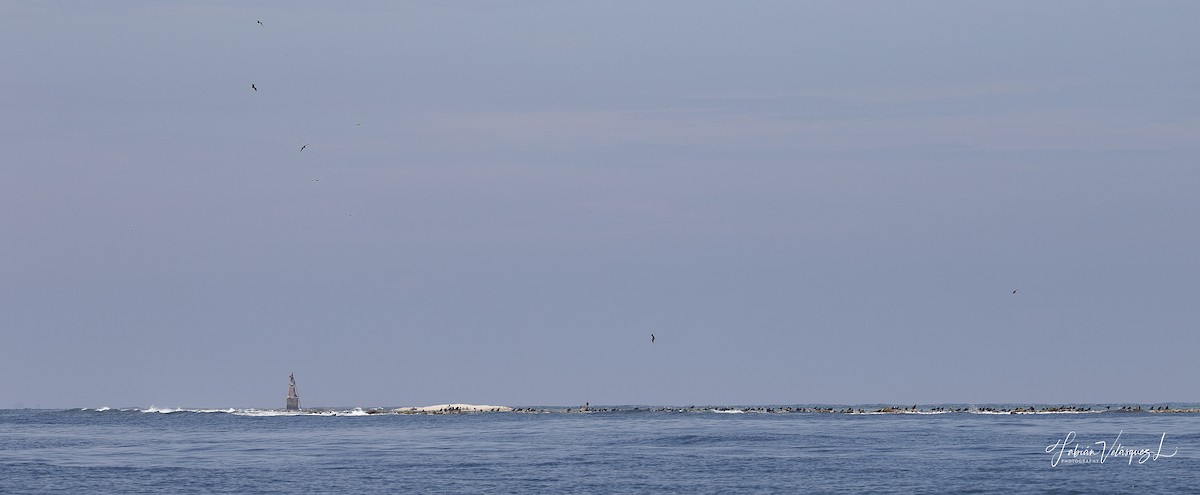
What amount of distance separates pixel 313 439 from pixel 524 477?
150 ft

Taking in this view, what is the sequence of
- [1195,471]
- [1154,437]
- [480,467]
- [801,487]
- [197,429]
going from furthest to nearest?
[197,429] → [1154,437] → [480,467] → [1195,471] → [801,487]

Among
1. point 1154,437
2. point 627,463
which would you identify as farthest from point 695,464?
point 1154,437

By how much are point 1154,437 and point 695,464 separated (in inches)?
1612

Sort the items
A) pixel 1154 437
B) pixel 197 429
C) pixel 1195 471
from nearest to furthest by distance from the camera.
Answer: pixel 1195 471
pixel 1154 437
pixel 197 429

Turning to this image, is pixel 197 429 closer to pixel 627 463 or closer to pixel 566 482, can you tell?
pixel 627 463

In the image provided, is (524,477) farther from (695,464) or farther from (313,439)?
(313,439)

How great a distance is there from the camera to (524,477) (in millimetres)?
69875

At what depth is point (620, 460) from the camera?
8112cm

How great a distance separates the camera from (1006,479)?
65.4 m

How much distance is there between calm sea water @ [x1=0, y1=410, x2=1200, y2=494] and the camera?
65000 mm

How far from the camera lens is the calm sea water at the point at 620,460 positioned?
213ft

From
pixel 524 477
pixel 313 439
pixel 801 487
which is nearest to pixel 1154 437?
pixel 801 487

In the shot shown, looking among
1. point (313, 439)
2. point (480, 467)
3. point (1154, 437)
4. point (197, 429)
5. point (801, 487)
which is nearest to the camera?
point (801, 487)

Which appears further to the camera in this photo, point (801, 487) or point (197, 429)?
point (197, 429)
